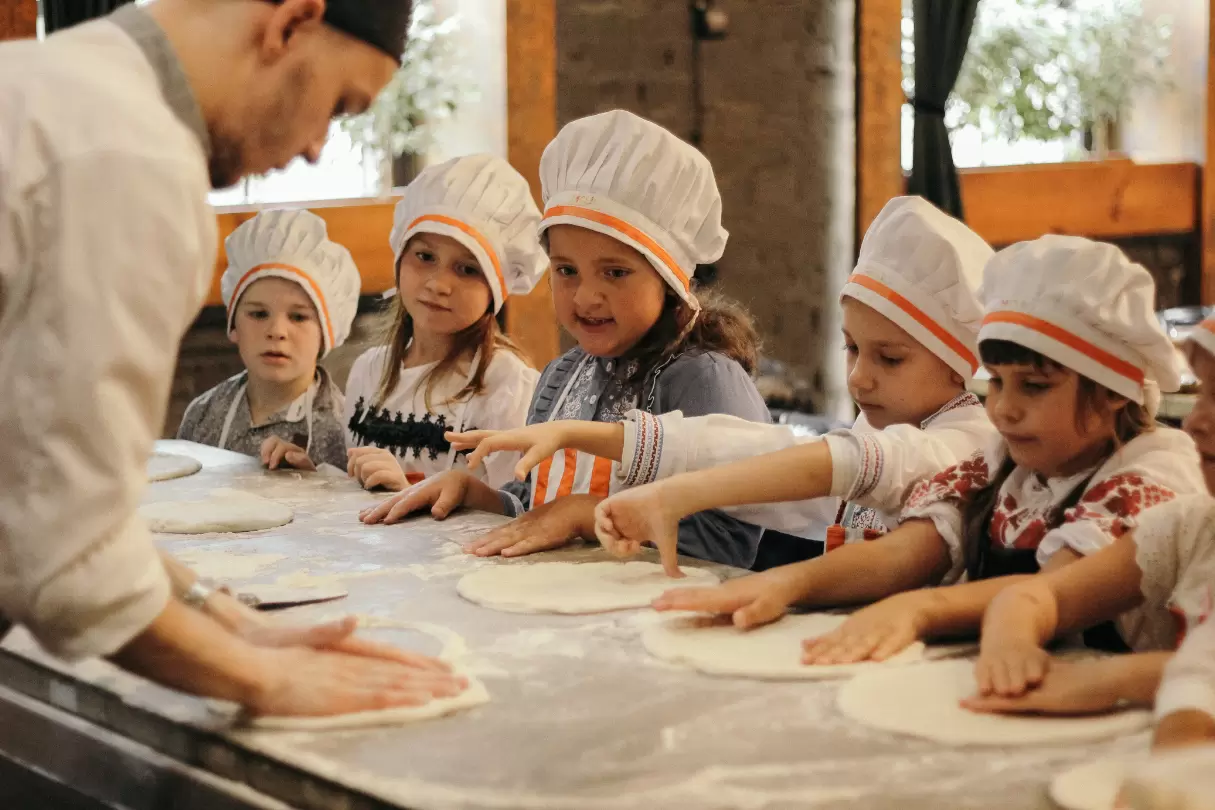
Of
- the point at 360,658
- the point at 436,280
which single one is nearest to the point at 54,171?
the point at 360,658

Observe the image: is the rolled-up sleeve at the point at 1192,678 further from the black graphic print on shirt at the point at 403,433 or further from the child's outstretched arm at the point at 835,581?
the black graphic print on shirt at the point at 403,433

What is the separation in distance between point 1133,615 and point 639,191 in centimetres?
106

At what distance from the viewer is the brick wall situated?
14.4ft

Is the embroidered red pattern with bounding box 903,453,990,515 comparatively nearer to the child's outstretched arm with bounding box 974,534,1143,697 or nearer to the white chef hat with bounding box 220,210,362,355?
the child's outstretched arm with bounding box 974,534,1143,697

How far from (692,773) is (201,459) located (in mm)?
2231

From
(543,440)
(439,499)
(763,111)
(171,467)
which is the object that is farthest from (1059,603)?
(763,111)

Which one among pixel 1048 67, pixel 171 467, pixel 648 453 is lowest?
pixel 171 467

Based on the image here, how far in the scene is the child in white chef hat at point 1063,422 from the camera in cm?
148

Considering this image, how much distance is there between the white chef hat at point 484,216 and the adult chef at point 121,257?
5.31 ft

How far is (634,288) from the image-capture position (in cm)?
217

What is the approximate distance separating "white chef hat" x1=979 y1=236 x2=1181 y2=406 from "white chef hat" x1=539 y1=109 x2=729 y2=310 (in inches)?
27.5

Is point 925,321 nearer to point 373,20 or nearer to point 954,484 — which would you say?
point 954,484

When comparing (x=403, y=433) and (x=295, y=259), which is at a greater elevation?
(x=295, y=259)

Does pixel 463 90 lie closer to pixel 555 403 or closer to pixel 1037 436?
pixel 555 403
